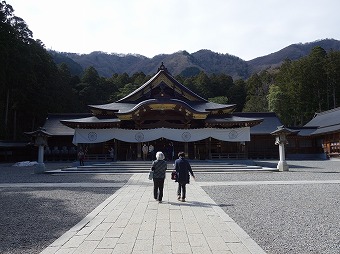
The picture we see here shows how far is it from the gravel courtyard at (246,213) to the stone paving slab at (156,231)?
285 millimetres

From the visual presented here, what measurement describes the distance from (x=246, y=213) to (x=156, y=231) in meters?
2.53

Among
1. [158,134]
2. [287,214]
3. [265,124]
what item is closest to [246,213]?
[287,214]

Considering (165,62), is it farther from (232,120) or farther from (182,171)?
(182,171)

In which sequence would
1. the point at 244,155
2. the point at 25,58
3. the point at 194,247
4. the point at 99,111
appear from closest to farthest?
the point at 194,247, the point at 244,155, the point at 99,111, the point at 25,58

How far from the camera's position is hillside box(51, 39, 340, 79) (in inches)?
4264

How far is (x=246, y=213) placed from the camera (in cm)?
676

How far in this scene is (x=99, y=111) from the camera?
2570 cm

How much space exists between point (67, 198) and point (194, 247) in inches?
223

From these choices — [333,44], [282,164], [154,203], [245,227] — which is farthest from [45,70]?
[333,44]

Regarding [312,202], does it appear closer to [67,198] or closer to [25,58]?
[67,198]

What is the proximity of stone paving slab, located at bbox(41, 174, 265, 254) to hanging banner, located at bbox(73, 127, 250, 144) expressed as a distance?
49.4ft

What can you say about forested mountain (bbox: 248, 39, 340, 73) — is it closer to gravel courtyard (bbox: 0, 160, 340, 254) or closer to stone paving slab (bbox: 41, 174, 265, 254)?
gravel courtyard (bbox: 0, 160, 340, 254)

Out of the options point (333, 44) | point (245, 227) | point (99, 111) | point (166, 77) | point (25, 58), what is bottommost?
point (245, 227)

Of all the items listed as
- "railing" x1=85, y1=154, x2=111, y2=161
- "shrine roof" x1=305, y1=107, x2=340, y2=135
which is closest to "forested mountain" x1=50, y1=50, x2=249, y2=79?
"shrine roof" x1=305, y1=107, x2=340, y2=135
